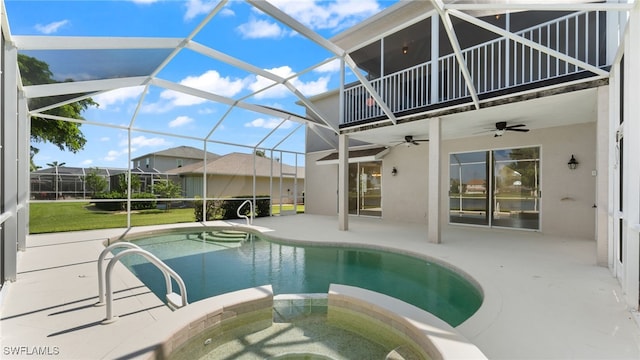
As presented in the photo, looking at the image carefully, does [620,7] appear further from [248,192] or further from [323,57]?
[248,192]

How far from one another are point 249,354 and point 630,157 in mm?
5791

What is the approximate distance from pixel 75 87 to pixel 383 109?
8286 mm

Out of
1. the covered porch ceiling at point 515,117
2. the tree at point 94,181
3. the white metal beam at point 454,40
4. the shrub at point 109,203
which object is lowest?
the shrub at point 109,203

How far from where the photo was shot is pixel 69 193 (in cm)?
1205

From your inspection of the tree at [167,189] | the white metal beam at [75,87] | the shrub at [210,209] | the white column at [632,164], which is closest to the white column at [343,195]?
the shrub at [210,209]

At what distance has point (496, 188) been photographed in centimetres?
1119

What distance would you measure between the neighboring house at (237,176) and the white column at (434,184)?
9.36m

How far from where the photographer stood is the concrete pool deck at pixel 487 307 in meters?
2.99

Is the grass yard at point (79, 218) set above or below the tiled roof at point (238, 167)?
below

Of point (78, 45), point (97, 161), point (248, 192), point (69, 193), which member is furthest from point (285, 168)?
point (78, 45)

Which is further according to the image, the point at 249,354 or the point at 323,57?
the point at 323,57

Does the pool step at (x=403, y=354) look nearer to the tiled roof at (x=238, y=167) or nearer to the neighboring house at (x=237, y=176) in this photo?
the neighboring house at (x=237, y=176)

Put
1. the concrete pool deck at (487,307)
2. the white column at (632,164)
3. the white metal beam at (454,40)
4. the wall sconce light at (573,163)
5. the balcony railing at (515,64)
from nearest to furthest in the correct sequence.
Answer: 1. the concrete pool deck at (487,307)
2. the white column at (632,164)
3. the white metal beam at (454,40)
4. the balcony railing at (515,64)
5. the wall sconce light at (573,163)

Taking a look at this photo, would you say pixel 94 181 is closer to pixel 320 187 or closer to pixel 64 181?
pixel 64 181
